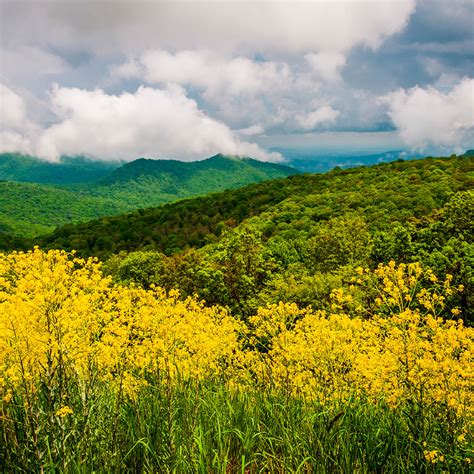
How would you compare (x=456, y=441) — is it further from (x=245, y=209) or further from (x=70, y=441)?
(x=245, y=209)

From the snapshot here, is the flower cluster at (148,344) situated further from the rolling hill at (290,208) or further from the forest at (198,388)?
the rolling hill at (290,208)

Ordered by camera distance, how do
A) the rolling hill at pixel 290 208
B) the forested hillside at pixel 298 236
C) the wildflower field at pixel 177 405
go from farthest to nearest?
1. the rolling hill at pixel 290 208
2. the forested hillside at pixel 298 236
3. the wildflower field at pixel 177 405

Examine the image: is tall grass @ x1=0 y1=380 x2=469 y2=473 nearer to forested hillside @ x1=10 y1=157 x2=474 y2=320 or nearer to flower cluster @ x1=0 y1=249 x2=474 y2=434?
flower cluster @ x1=0 y1=249 x2=474 y2=434

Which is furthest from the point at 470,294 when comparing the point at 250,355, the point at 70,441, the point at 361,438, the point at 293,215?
the point at 293,215

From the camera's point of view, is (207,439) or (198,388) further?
(198,388)

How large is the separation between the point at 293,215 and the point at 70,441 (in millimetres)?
72776

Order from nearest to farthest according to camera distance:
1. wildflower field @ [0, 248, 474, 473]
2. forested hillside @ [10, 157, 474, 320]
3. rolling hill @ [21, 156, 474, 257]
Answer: wildflower field @ [0, 248, 474, 473]
forested hillside @ [10, 157, 474, 320]
rolling hill @ [21, 156, 474, 257]

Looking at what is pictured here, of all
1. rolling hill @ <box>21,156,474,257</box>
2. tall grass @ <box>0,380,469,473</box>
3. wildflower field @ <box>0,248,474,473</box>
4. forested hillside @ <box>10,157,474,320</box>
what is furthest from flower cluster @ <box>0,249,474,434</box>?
rolling hill @ <box>21,156,474,257</box>

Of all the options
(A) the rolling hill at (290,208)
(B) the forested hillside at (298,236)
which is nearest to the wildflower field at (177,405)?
(B) the forested hillside at (298,236)

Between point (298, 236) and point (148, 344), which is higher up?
point (148, 344)

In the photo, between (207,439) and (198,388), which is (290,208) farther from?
(207,439)

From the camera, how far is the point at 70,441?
231 inches

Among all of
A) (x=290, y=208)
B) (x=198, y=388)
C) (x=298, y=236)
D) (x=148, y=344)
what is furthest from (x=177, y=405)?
(x=290, y=208)

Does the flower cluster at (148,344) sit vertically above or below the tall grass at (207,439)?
above
